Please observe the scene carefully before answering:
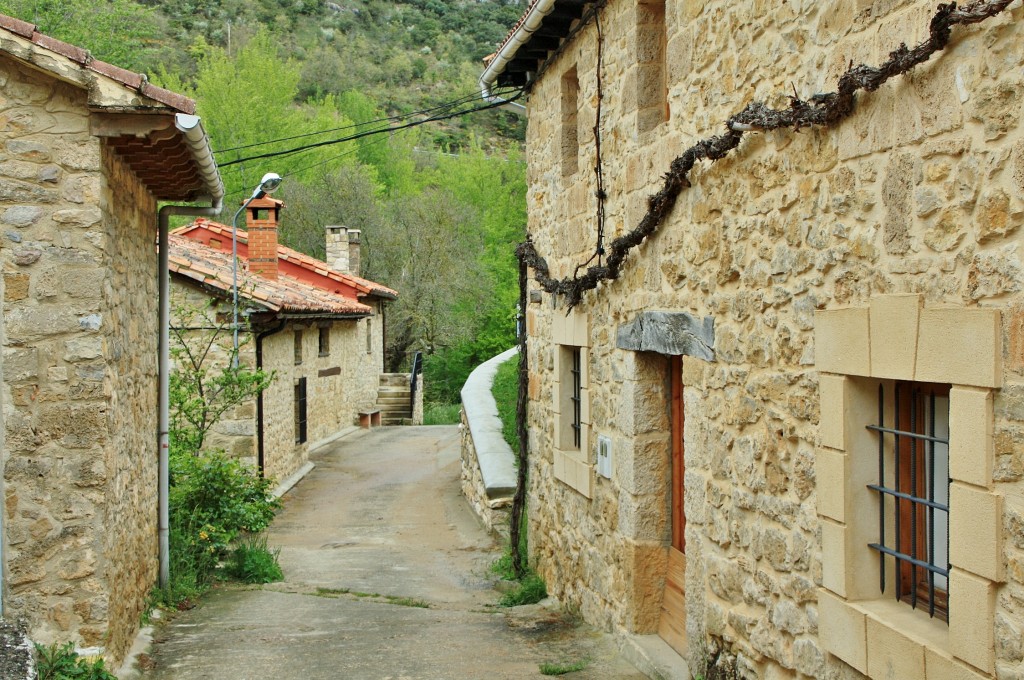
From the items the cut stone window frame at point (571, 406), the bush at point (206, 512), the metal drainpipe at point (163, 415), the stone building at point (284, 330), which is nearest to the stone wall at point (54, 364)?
the metal drainpipe at point (163, 415)

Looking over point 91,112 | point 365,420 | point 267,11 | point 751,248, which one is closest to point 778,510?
point 751,248

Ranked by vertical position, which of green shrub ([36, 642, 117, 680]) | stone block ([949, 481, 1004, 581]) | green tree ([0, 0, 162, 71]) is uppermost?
green tree ([0, 0, 162, 71])

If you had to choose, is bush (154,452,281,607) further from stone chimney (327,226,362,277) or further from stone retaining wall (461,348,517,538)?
stone chimney (327,226,362,277)

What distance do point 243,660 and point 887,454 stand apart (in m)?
4.29

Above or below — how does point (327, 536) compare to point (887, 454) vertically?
below

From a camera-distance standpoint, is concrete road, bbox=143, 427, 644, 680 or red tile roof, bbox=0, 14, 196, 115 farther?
concrete road, bbox=143, 427, 644, 680

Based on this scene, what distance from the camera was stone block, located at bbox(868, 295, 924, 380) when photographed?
11.1 feet

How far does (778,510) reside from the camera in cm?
442

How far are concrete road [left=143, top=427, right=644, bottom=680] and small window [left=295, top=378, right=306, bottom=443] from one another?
128 inches

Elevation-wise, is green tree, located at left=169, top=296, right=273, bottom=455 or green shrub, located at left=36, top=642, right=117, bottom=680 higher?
green tree, located at left=169, top=296, right=273, bottom=455

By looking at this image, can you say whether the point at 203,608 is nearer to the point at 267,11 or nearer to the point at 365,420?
the point at 365,420

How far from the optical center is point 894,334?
3484 millimetres

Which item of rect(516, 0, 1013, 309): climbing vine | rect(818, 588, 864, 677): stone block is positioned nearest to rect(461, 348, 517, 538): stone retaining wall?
rect(516, 0, 1013, 309): climbing vine

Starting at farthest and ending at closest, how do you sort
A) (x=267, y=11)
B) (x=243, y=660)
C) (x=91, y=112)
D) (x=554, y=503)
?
(x=267, y=11), (x=554, y=503), (x=243, y=660), (x=91, y=112)
